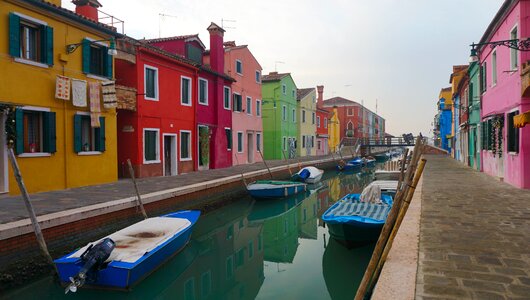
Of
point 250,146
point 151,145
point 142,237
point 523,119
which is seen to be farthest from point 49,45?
point 250,146

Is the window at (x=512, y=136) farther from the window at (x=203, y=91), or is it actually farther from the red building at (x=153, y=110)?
the window at (x=203, y=91)

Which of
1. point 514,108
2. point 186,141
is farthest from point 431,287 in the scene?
point 186,141

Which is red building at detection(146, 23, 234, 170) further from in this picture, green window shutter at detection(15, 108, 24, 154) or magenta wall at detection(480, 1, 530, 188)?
magenta wall at detection(480, 1, 530, 188)

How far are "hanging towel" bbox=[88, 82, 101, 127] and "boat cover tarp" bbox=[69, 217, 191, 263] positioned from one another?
5.85 meters

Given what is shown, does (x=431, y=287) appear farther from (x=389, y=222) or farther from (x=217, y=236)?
(x=217, y=236)

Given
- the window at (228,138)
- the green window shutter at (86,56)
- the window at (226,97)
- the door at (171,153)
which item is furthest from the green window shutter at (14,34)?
the window at (228,138)

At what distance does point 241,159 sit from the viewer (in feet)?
82.8

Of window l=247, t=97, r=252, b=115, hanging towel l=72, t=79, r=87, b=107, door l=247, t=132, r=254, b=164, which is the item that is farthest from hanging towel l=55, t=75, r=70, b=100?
door l=247, t=132, r=254, b=164

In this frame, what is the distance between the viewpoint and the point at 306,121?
39062 millimetres

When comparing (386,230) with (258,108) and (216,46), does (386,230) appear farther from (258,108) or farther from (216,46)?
(258,108)

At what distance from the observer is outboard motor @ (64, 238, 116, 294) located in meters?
5.79

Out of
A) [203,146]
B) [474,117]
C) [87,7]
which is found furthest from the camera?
[203,146]

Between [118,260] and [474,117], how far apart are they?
765 inches

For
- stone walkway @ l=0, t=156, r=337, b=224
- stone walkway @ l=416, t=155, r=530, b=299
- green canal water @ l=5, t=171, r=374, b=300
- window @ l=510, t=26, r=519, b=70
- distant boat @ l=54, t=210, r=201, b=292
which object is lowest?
green canal water @ l=5, t=171, r=374, b=300
